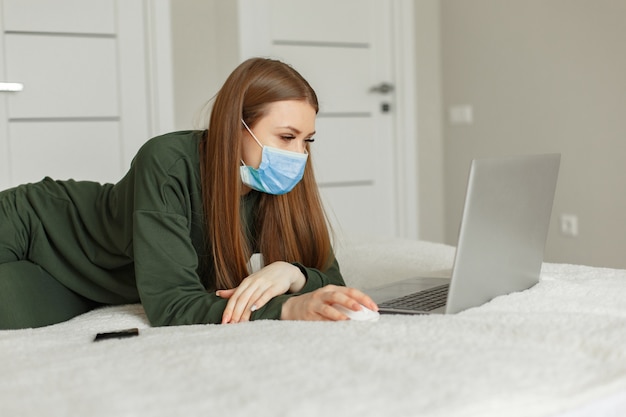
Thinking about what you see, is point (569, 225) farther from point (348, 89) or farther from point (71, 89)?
point (71, 89)

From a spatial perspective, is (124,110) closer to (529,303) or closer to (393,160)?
(393,160)

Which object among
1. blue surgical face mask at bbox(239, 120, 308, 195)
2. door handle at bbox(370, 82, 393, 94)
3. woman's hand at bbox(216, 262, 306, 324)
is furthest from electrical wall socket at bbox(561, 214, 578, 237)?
woman's hand at bbox(216, 262, 306, 324)

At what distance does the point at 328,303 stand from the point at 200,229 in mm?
424

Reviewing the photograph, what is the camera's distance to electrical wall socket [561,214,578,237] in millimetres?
3830

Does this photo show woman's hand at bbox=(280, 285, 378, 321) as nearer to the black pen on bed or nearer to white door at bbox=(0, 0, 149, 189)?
the black pen on bed

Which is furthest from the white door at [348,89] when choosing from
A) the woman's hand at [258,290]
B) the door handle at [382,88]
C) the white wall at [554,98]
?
the woman's hand at [258,290]

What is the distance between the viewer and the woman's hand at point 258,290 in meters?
1.35

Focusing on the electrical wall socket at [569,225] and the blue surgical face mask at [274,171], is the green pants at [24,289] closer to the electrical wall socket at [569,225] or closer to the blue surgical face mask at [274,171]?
the blue surgical face mask at [274,171]

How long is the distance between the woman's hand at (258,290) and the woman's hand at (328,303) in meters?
0.09

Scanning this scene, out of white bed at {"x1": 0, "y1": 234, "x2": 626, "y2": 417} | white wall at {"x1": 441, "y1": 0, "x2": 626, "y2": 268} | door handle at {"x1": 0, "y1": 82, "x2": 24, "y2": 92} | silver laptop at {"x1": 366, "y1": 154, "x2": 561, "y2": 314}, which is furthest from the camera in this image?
white wall at {"x1": 441, "y1": 0, "x2": 626, "y2": 268}

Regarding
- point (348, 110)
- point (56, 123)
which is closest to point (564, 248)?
point (348, 110)

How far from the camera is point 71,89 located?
3.55 m

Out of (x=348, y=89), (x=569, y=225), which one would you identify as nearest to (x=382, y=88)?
(x=348, y=89)

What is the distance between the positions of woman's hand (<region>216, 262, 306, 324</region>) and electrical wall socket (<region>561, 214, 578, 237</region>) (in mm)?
2640
